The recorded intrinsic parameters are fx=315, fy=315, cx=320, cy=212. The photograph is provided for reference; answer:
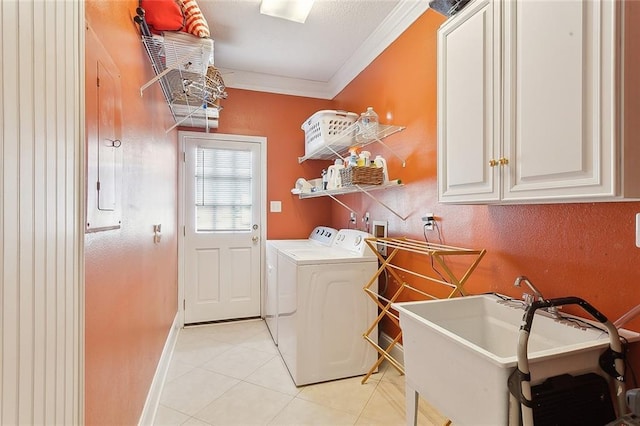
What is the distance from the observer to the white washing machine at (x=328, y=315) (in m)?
2.19

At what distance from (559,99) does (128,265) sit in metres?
1.76

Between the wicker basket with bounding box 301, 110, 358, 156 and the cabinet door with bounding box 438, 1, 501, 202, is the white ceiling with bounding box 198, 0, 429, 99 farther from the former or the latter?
the cabinet door with bounding box 438, 1, 501, 202

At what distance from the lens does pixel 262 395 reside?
2084 millimetres

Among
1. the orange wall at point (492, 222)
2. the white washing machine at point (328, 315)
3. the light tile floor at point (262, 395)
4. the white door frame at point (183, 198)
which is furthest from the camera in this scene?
the white door frame at point (183, 198)

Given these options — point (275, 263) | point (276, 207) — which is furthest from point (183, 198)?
point (275, 263)

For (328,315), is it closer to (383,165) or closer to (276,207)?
(383,165)

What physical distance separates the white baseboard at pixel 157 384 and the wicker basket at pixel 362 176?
1805 mm

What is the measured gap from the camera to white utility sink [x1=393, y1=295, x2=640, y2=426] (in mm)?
964

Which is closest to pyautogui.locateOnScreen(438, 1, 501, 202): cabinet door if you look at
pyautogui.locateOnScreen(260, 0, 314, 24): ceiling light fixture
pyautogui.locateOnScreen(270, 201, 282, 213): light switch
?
pyautogui.locateOnScreen(260, 0, 314, 24): ceiling light fixture

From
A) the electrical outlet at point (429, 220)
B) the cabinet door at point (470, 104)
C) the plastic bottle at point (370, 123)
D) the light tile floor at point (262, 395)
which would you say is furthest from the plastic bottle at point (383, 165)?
the light tile floor at point (262, 395)

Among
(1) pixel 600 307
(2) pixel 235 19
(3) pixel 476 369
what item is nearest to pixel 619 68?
Result: (1) pixel 600 307

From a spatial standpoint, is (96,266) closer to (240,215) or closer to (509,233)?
(509,233)

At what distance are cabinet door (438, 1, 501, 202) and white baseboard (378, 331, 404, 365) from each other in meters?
1.40

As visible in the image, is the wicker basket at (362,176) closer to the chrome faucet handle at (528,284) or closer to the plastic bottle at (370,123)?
the plastic bottle at (370,123)
